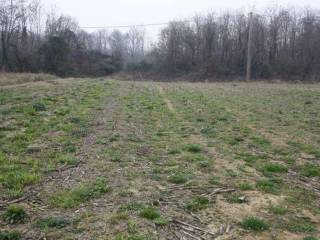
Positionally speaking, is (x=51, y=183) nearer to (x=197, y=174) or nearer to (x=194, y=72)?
(x=197, y=174)

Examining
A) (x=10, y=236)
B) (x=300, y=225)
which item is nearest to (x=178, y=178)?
(x=300, y=225)

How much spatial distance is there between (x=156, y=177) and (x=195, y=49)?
45204 millimetres

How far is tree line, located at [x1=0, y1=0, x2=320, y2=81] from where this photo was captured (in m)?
41.7

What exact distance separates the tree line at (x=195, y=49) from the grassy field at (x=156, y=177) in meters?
31.6

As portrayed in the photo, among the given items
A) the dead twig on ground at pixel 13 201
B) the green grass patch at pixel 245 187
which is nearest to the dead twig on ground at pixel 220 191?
the green grass patch at pixel 245 187

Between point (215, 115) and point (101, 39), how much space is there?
69.6m

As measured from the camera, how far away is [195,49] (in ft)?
163

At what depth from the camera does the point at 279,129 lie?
10.4 meters

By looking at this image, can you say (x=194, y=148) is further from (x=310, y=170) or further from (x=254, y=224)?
(x=254, y=224)

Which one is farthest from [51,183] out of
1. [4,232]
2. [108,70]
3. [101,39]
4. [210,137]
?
[101,39]

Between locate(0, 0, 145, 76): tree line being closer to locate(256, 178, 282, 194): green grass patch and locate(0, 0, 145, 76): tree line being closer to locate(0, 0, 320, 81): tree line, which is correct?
locate(0, 0, 320, 81): tree line

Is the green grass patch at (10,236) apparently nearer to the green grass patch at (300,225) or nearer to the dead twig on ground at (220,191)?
the dead twig on ground at (220,191)

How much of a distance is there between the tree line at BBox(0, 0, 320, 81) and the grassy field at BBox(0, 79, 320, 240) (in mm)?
31579

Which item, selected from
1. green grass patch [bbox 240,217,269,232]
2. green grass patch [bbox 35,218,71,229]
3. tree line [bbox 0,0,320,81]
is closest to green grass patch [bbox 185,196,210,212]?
green grass patch [bbox 240,217,269,232]
